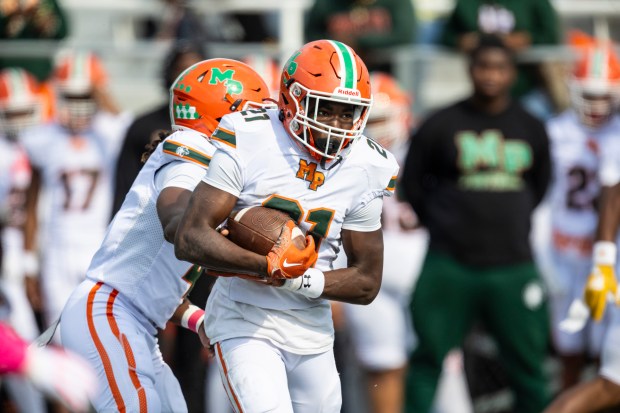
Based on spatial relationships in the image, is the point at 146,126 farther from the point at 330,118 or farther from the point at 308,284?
the point at 308,284

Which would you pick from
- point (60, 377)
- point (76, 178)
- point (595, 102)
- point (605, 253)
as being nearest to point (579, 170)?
point (595, 102)

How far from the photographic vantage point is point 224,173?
4605mm

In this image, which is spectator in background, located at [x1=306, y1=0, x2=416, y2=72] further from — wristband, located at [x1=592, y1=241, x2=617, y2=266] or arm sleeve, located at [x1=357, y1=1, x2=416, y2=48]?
wristband, located at [x1=592, y1=241, x2=617, y2=266]

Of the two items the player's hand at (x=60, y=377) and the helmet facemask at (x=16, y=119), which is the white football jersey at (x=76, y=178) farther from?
the player's hand at (x=60, y=377)

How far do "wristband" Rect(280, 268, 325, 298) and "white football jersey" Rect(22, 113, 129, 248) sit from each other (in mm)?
3911

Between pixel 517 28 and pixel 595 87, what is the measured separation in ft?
3.08

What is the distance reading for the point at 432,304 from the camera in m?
7.37

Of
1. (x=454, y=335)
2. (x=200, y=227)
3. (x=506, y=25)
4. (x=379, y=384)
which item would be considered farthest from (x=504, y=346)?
(x=200, y=227)

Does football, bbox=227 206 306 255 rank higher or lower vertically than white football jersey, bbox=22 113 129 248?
higher

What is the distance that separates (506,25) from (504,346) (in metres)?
2.61

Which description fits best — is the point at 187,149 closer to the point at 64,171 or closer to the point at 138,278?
the point at 138,278

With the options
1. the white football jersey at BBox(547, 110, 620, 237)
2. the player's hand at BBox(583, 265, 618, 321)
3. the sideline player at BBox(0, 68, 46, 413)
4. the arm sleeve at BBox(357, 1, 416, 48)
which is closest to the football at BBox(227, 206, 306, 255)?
the player's hand at BBox(583, 265, 618, 321)

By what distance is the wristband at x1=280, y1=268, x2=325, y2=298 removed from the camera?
4.64 m

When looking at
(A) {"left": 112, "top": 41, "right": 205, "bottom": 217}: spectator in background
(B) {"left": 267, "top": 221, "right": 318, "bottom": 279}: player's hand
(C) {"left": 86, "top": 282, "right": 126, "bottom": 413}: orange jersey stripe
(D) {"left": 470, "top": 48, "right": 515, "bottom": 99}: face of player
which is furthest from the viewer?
(D) {"left": 470, "top": 48, "right": 515, "bottom": 99}: face of player
